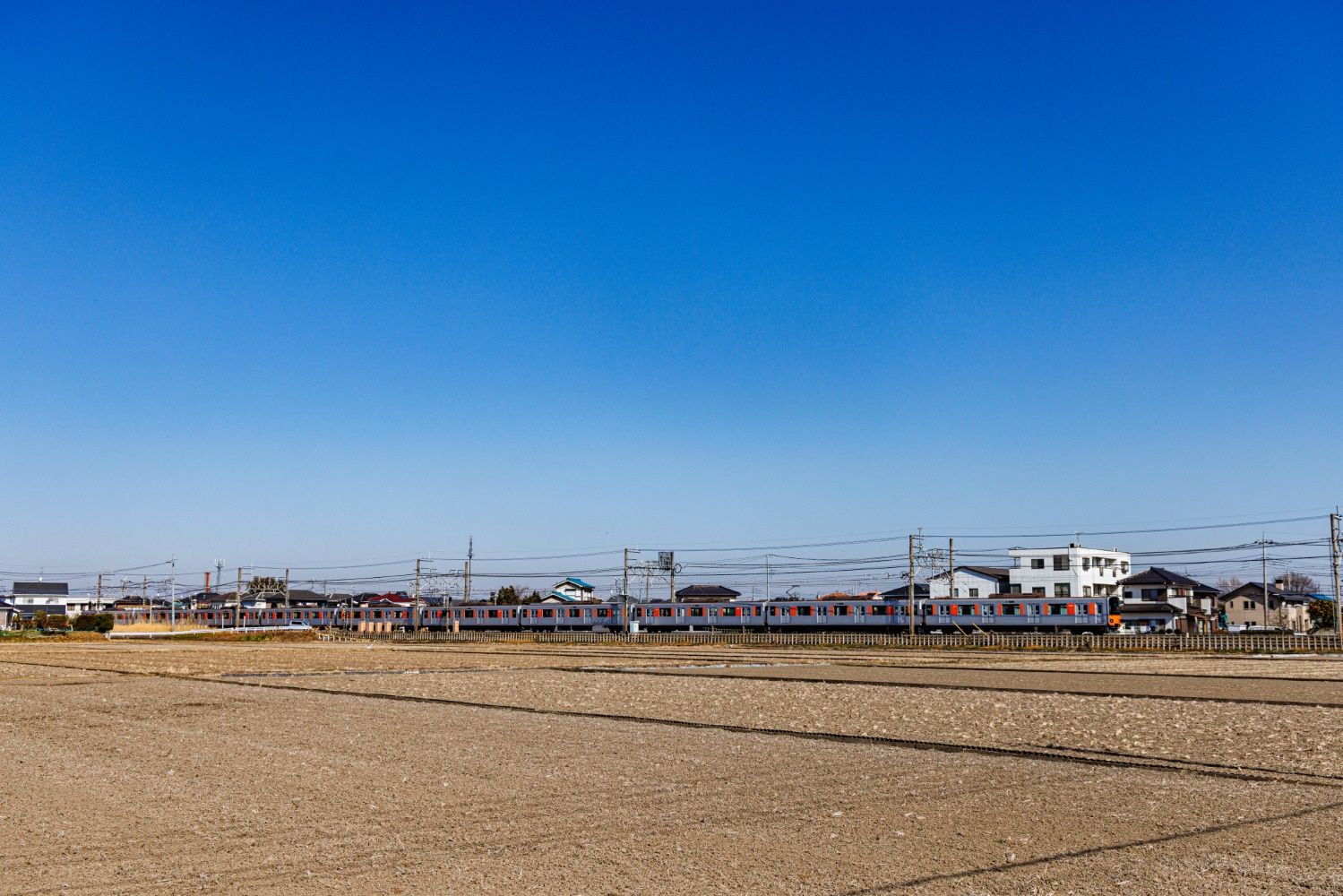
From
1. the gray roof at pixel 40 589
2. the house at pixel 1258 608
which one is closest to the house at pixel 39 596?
the gray roof at pixel 40 589

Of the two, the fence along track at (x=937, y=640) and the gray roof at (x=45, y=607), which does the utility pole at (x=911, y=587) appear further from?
the gray roof at (x=45, y=607)

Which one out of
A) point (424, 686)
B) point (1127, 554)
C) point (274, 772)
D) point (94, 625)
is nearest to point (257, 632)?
point (94, 625)

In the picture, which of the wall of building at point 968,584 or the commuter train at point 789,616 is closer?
the commuter train at point 789,616

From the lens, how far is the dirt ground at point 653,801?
20.9 ft

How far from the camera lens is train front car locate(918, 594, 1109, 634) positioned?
60.9 meters

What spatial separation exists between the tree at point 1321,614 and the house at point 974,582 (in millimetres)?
23261

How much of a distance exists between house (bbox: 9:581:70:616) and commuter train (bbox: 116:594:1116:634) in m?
65.7

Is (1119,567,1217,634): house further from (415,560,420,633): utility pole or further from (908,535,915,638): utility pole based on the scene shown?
(415,560,420,633): utility pole

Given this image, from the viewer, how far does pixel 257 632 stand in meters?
76.8

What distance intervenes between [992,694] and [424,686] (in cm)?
1099

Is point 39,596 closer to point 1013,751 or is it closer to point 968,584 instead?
point 968,584

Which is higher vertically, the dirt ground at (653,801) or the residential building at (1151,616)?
the dirt ground at (653,801)

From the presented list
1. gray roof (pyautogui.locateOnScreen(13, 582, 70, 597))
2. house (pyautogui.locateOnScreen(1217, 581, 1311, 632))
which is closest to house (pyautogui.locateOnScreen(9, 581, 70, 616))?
gray roof (pyautogui.locateOnScreen(13, 582, 70, 597))

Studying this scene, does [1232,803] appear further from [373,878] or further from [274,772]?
[274,772]
